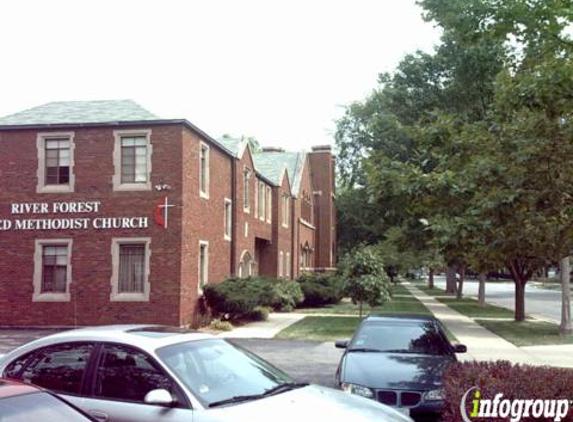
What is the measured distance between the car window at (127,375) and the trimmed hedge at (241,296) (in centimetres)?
1725

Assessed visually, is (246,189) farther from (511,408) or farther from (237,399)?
(237,399)

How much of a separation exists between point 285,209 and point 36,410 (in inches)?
1399

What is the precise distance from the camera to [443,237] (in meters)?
7.95

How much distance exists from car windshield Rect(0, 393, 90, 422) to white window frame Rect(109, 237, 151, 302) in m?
16.9

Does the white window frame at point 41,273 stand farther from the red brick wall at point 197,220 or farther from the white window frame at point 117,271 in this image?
the red brick wall at point 197,220

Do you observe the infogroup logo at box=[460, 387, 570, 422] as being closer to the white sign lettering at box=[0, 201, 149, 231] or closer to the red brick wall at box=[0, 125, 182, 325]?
the red brick wall at box=[0, 125, 182, 325]

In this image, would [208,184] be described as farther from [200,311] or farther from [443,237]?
[443,237]

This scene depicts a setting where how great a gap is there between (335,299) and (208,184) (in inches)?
633

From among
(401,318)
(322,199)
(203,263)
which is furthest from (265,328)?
(322,199)

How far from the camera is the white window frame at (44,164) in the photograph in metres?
21.6

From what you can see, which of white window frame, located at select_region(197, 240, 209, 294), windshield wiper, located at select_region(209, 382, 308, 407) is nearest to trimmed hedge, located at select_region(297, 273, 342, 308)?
white window frame, located at select_region(197, 240, 209, 294)

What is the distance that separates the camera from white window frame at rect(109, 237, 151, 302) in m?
20.7

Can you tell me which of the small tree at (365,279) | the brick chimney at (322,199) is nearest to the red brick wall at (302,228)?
the brick chimney at (322,199)

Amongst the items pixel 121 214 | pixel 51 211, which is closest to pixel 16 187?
pixel 51 211
